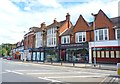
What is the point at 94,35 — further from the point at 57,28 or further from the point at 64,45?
the point at 57,28

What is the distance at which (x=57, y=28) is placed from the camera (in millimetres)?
53875

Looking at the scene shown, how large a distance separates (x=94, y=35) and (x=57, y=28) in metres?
14.9

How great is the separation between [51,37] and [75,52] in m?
11.9

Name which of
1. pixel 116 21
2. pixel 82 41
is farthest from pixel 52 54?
pixel 116 21

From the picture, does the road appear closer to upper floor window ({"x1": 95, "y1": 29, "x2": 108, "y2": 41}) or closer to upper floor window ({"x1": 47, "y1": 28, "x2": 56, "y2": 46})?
upper floor window ({"x1": 95, "y1": 29, "x2": 108, "y2": 41})

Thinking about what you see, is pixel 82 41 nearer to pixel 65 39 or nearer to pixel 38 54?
pixel 65 39

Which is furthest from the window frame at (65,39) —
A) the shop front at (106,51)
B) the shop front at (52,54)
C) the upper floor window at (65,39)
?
the shop front at (106,51)

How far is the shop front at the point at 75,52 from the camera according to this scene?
43213 millimetres

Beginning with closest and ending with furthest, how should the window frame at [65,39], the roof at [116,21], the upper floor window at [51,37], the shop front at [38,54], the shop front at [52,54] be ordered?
the roof at [116,21] < the window frame at [65,39] < the shop front at [52,54] < the upper floor window at [51,37] < the shop front at [38,54]

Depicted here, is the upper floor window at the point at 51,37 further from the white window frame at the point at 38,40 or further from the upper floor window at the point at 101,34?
the upper floor window at the point at 101,34

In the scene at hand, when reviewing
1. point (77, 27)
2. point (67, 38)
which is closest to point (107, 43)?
point (77, 27)

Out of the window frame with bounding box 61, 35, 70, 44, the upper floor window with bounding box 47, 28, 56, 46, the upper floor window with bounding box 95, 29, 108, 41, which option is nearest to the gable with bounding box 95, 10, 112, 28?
the upper floor window with bounding box 95, 29, 108, 41

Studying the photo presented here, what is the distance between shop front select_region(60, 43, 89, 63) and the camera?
1701 inches

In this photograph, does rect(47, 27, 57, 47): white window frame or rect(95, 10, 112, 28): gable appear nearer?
rect(95, 10, 112, 28): gable
